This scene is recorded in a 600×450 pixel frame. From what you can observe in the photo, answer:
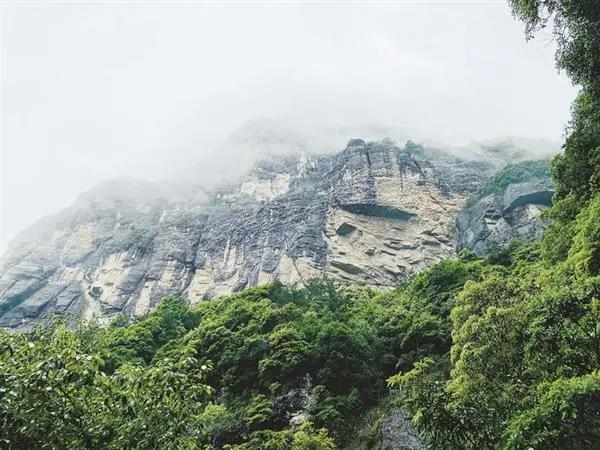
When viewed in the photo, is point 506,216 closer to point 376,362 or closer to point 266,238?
point 266,238

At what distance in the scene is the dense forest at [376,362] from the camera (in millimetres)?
5105

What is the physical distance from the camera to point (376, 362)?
24375mm

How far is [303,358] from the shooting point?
23297 mm

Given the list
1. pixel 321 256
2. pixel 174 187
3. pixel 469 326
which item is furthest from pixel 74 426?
pixel 174 187

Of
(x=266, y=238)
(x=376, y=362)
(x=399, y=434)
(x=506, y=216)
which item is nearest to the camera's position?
(x=399, y=434)

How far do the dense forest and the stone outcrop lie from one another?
64.3 feet

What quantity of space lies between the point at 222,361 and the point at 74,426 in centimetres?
2140

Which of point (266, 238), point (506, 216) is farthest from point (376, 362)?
point (506, 216)

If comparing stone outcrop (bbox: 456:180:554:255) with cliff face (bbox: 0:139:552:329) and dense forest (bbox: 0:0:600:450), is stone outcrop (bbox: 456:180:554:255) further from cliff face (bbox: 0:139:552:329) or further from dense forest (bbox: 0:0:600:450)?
dense forest (bbox: 0:0:600:450)

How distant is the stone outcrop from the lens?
56469 mm

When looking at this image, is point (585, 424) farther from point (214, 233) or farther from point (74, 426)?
point (214, 233)

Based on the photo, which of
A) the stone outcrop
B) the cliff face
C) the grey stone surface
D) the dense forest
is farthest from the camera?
the cliff face

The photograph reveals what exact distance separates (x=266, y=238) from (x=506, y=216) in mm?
29133

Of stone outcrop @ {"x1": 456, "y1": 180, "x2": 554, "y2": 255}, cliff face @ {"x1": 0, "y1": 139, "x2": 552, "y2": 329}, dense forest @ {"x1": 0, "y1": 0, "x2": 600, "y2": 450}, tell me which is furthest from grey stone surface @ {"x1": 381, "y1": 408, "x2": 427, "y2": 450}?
stone outcrop @ {"x1": 456, "y1": 180, "x2": 554, "y2": 255}
